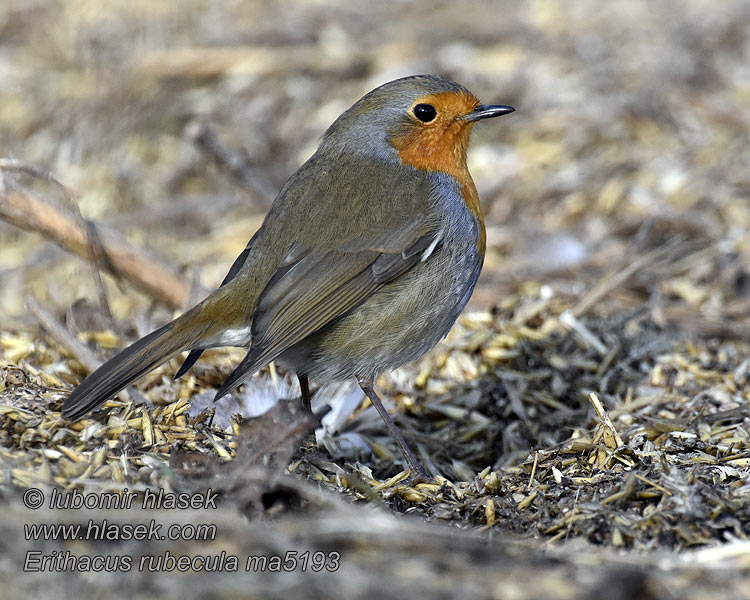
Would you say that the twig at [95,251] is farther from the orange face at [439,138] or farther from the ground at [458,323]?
the orange face at [439,138]

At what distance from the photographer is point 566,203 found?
616 cm

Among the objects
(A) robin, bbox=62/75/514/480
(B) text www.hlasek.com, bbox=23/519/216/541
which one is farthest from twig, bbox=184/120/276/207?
(B) text www.hlasek.com, bbox=23/519/216/541

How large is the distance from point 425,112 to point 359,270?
86 cm

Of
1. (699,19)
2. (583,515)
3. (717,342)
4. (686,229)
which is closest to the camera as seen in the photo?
(583,515)

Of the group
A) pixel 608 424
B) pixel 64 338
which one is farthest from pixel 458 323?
pixel 64 338

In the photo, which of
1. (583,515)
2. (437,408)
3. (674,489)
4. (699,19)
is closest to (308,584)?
(583,515)

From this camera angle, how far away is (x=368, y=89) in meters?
6.87

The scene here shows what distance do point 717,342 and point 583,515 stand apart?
2.24m

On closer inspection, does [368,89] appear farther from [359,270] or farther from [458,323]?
[359,270]

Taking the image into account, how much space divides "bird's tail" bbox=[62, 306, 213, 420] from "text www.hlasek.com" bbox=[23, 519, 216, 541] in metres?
0.78

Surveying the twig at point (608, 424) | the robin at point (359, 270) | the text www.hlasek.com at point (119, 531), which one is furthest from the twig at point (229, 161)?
the text www.hlasek.com at point (119, 531)

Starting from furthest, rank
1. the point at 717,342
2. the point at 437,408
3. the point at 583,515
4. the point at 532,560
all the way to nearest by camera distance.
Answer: the point at 717,342 → the point at 437,408 → the point at 583,515 → the point at 532,560

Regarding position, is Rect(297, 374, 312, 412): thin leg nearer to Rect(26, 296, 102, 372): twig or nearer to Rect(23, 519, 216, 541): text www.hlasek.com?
Rect(26, 296, 102, 372): twig

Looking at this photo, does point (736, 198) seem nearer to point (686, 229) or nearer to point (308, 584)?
point (686, 229)
